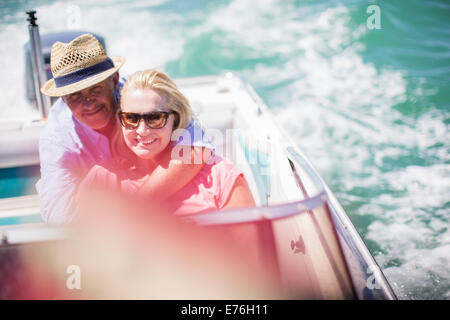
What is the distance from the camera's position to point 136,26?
8.45 metres

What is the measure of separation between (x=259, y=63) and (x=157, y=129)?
235 inches

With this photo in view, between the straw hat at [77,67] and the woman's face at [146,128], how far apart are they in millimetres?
230

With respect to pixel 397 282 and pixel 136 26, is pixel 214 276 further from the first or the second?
pixel 136 26

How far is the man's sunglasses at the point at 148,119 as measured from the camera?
4.54ft

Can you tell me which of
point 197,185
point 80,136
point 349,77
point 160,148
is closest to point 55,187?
point 80,136

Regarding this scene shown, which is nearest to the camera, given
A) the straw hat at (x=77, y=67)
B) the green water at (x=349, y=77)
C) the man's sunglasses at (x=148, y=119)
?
the man's sunglasses at (x=148, y=119)

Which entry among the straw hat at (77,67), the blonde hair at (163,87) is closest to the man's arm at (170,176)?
the blonde hair at (163,87)

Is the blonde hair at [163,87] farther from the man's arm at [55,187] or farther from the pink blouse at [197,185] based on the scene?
the man's arm at [55,187]

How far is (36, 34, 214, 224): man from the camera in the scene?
1.45 meters

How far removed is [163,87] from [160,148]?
0.78ft

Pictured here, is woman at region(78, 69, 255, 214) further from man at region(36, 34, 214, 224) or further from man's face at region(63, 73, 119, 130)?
man's face at region(63, 73, 119, 130)

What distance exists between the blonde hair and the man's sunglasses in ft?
0.19

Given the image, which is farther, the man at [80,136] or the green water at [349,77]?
the green water at [349,77]
